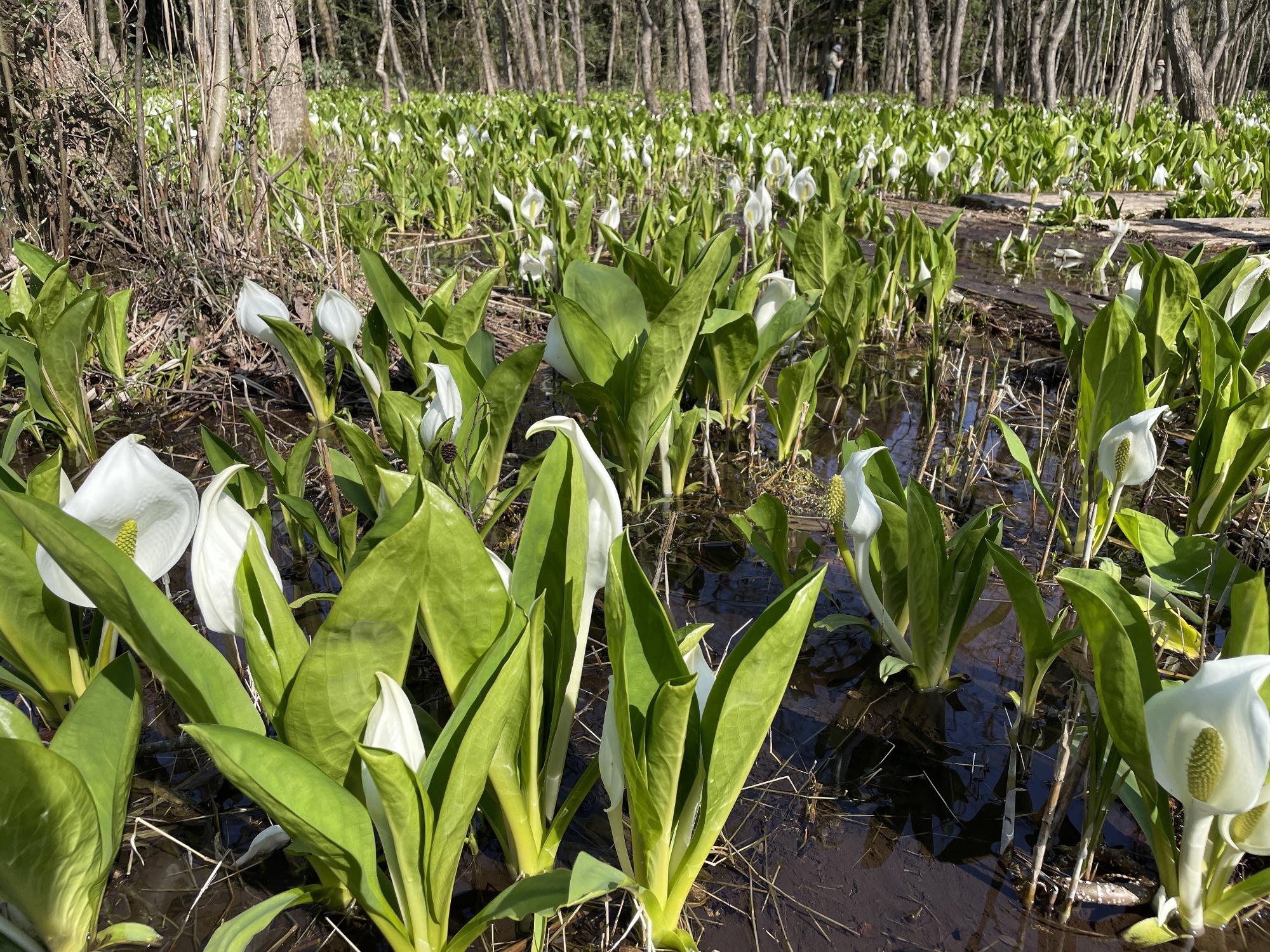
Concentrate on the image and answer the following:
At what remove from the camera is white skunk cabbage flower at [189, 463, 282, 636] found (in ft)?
3.29

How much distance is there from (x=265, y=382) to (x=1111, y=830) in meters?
3.01

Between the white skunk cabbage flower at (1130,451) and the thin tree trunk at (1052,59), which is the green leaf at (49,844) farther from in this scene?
the thin tree trunk at (1052,59)

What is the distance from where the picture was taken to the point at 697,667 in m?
1.12

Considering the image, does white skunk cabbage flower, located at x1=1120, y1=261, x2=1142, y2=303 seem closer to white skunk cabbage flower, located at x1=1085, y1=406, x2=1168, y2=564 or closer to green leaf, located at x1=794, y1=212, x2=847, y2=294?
green leaf, located at x1=794, y1=212, x2=847, y2=294

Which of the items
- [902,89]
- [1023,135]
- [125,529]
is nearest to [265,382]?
[125,529]

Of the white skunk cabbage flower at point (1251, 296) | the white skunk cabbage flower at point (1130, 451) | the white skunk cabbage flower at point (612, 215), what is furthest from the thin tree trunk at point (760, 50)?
the white skunk cabbage flower at point (1130, 451)

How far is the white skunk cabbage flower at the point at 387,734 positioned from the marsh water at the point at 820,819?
0.35m

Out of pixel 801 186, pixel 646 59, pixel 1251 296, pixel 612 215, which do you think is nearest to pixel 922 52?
pixel 646 59

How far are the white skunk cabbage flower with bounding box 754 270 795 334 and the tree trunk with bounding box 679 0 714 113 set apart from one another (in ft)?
29.9

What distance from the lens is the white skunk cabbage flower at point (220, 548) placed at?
3.29ft

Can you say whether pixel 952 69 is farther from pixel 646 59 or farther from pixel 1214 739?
pixel 1214 739

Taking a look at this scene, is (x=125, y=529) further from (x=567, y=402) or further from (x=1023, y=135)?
(x=1023, y=135)

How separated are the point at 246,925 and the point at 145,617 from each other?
13.4 inches

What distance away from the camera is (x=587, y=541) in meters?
1.19
